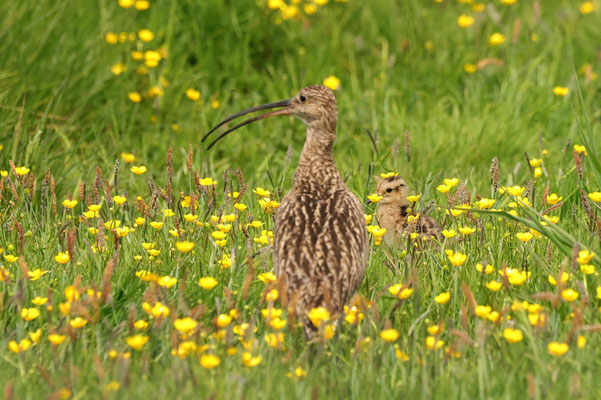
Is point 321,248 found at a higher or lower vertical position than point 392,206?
lower

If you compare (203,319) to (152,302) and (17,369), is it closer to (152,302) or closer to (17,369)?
(152,302)

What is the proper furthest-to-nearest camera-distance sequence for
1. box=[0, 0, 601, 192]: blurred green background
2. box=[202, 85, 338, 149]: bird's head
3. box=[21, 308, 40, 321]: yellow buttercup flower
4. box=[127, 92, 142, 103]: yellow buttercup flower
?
box=[127, 92, 142, 103]: yellow buttercup flower → box=[0, 0, 601, 192]: blurred green background → box=[202, 85, 338, 149]: bird's head → box=[21, 308, 40, 321]: yellow buttercup flower

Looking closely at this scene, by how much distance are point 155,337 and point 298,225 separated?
3.16 ft

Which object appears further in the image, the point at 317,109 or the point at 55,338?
the point at 317,109

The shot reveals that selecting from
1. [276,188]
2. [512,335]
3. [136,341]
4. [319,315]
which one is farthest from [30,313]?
[276,188]

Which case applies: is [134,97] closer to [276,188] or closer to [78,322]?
[276,188]

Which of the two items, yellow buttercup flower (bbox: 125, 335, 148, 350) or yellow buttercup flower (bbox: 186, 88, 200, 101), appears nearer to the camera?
yellow buttercup flower (bbox: 125, 335, 148, 350)

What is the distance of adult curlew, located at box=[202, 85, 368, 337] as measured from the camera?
15.1 ft

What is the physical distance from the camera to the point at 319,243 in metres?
4.80

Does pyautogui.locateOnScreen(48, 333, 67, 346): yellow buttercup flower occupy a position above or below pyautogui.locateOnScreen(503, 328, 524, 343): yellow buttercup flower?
below

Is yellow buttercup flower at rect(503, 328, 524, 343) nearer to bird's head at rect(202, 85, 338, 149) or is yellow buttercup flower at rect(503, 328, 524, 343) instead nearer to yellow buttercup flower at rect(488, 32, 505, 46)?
bird's head at rect(202, 85, 338, 149)

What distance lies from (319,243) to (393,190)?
197cm

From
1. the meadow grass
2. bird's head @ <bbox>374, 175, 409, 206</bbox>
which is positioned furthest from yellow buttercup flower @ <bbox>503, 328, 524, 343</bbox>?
bird's head @ <bbox>374, 175, 409, 206</bbox>

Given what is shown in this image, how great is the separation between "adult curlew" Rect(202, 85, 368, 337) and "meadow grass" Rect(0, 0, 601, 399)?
6.1 inches
